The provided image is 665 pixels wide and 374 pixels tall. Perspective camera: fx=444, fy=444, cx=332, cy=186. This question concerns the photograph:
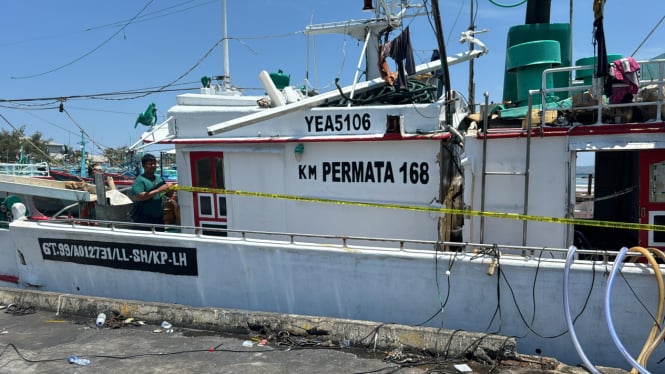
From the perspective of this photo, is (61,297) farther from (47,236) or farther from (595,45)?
(595,45)

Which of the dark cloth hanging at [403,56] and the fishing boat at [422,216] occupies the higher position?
the dark cloth hanging at [403,56]

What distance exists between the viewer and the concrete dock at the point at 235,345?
4.17 meters

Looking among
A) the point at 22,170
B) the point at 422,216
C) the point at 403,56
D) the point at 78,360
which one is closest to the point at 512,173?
the point at 422,216

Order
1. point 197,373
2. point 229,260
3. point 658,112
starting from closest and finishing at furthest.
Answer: point 197,373
point 658,112
point 229,260

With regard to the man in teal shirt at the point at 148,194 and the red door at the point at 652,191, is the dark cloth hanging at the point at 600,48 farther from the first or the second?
the man in teal shirt at the point at 148,194

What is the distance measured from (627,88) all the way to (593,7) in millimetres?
943

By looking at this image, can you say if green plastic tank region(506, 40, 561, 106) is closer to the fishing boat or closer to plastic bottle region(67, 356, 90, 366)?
the fishing boat

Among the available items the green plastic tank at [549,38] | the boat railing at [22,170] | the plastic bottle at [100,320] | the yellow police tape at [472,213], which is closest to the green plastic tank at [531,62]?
the green plastic tank at [549,38]

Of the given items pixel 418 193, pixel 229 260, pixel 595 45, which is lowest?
pixel 229 260

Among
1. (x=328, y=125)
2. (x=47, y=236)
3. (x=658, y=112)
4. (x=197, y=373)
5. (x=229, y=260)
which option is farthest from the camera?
(x=47, y=236)

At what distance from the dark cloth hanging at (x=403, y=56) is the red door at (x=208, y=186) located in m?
2.92

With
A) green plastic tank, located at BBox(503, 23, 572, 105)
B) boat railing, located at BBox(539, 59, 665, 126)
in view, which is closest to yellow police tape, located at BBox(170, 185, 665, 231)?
boat railing, located at BBox(539, 59, 665, 126)

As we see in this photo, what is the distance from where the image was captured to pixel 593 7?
477cm

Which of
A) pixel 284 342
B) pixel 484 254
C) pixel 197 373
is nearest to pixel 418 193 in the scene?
pixel 484 254
